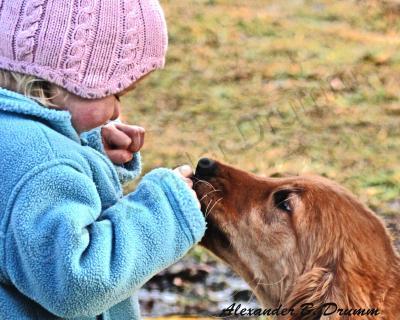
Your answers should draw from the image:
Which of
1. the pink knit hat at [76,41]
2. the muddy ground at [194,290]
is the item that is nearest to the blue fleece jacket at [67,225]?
the pink knit hat at [76,41]

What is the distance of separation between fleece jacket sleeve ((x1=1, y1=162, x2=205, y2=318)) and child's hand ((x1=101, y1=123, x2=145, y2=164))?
59 cm

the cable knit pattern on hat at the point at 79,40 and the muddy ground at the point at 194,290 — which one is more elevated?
the cable knit pattern on hat at the point at 79,40

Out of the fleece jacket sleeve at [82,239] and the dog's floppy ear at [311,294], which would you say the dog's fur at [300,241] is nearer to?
the dog's floppy ear at [311,294]

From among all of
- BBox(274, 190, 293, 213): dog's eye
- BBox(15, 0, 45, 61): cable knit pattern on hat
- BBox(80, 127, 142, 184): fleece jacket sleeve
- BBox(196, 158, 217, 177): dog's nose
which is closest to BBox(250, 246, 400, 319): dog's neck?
BBox(274, 190, 293, 213): dog's eye

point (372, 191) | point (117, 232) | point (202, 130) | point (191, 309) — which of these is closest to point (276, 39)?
point (202, 130)

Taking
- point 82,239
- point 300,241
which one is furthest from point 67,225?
point 300,241

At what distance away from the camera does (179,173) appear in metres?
3.15

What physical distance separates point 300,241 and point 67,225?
131cm

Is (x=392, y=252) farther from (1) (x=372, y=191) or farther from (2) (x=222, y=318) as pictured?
(1) (x=372, y=191)

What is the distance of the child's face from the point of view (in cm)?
299

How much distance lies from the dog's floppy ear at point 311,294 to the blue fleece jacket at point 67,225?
2.13 ft

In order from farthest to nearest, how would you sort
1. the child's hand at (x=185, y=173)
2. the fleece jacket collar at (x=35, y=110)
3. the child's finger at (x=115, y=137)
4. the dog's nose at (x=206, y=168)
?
the dog's nose at (x=206, y=168)
the child's finger at (x=115, y=137)
the child's hand at (x=185, y=173)
the fleece jacket collar at (x=35, y=110)

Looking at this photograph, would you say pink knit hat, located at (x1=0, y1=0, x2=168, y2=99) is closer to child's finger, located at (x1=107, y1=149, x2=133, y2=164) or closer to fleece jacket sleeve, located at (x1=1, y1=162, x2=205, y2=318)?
fleece jacket sleeve, located at (x1=1, y1=162, x2=205, y2=318)

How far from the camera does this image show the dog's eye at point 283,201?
149 inches
